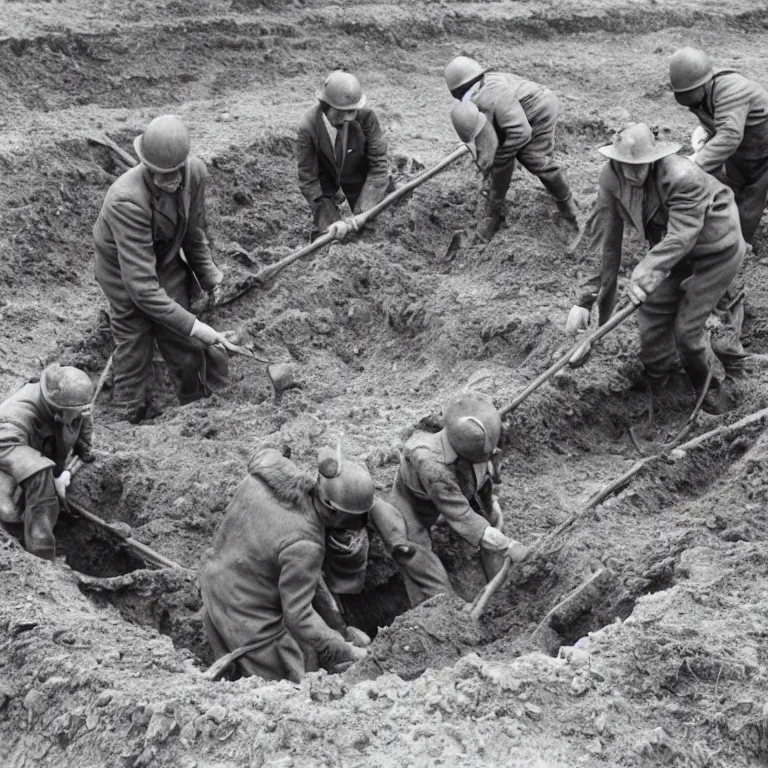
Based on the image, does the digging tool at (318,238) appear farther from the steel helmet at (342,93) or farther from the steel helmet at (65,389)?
the steel helmet at (65,389)

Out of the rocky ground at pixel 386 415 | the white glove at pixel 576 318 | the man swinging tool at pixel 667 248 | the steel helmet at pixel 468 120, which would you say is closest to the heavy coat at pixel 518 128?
the steel helmet at pixel 468 120

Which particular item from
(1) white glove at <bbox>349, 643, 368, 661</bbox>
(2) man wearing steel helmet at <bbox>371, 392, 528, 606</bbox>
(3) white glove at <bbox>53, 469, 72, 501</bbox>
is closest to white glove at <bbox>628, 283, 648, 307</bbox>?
(2) man wearing steel helmet at <bbox>371, 392, 528, 606</bbox>

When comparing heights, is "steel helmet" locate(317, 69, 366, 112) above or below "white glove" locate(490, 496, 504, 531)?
above

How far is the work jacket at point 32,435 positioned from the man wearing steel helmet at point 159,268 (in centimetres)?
122

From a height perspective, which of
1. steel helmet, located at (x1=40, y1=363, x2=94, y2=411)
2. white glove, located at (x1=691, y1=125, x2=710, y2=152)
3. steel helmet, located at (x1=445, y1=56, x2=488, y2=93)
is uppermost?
steel helmet, located at (x1=445, y1=56, x2=488, y2=93)

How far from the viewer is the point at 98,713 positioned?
5.06 m

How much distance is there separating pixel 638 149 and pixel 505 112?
2356 millimetres

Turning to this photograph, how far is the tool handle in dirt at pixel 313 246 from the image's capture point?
9242 millimetres

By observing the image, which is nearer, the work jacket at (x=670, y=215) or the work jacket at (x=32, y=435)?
the work jacket at (x=32, y=435)

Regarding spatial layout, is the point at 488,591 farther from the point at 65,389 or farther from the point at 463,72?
the point at 463,72

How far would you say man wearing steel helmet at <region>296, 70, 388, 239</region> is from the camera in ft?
29.6

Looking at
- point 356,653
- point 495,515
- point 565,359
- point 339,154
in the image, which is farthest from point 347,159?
point 356,653

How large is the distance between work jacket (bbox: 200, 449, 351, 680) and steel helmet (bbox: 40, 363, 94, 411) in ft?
3.37

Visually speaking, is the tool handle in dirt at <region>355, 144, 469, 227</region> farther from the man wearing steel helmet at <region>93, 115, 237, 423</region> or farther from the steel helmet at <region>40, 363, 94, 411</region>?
the steel helmet at <region>40, 363, 94, 411</region>
